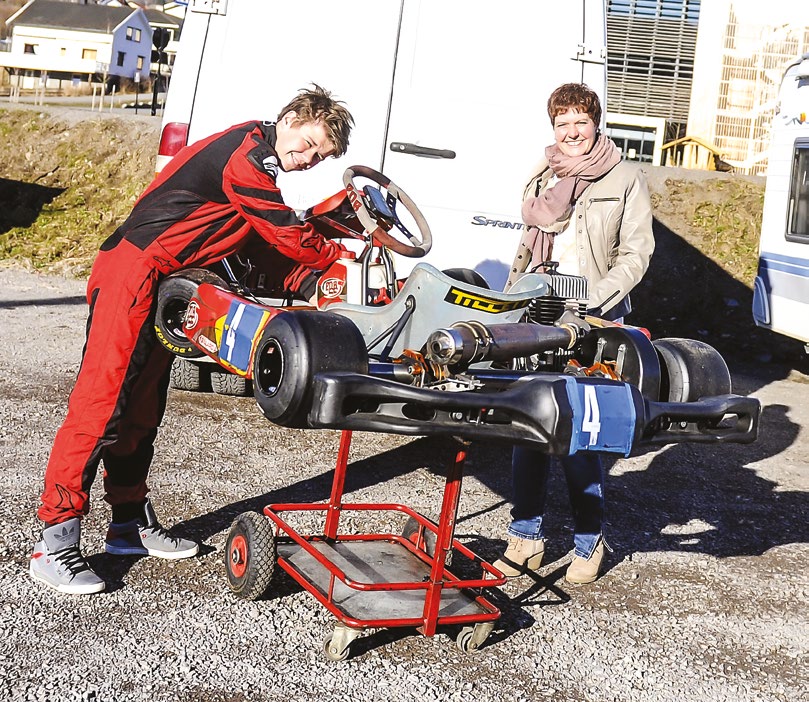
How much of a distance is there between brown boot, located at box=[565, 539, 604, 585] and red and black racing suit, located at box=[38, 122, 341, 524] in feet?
5.74

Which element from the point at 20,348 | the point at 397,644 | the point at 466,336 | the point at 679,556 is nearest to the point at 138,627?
the point at 397,644

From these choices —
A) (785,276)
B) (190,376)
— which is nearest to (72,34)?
(785,276)

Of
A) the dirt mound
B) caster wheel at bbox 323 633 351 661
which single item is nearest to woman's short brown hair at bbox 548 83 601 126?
caster wheel at bbox 323 633 351 661

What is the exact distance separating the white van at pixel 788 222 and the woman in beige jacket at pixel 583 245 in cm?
547

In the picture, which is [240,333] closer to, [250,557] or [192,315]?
[192,315]

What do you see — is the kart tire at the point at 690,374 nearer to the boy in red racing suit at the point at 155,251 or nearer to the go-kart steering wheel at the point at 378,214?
the go-kart steering wheel at the point at 378,214

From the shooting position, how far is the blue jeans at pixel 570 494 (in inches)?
180

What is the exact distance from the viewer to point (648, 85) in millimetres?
18578

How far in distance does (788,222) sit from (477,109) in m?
4.53

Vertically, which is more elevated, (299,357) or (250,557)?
(299,357)

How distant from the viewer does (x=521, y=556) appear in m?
4.72

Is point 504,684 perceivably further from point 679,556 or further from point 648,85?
point 648,85

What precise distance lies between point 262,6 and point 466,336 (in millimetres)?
4008

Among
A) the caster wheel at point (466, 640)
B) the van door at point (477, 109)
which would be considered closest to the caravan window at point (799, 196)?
the van door at point (477, 109)
